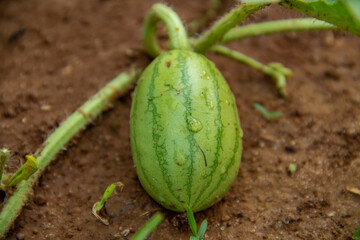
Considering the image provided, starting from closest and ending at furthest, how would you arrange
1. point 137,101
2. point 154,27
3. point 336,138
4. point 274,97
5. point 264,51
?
point 137,101
point 336,138
point 154,27
point 274,97
point 264,51

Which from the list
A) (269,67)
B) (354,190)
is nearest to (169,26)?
(269,67)

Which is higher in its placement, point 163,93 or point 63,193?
point 163,93

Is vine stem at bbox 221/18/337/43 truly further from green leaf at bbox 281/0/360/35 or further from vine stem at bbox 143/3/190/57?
green leaf at bbox 281/0/360/35

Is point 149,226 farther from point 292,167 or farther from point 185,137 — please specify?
point 292,167

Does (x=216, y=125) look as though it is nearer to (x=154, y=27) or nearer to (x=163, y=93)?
(x=163, y=93)


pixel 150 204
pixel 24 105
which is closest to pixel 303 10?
pixel 150 204

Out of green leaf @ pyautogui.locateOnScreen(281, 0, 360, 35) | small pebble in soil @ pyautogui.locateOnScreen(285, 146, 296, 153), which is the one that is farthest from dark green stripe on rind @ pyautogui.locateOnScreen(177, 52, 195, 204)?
small pebble in soil @ pyautogui.locateOnScreen(285, 146, 296, 153)

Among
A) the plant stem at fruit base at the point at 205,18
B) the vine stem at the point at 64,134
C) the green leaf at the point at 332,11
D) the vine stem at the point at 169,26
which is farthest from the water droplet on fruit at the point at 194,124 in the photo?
the plant stem at fruit base at the point at 205,18
